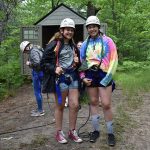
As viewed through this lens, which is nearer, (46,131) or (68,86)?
(68,86)

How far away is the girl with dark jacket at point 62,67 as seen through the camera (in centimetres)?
539

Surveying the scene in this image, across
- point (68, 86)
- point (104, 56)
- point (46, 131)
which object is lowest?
point (46, 131)

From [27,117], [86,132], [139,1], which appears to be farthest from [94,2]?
[86,132]

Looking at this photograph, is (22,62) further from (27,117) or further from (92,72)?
(92,72)

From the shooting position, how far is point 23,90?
12.8 m

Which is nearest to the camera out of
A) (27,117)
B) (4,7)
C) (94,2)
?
(27,117)

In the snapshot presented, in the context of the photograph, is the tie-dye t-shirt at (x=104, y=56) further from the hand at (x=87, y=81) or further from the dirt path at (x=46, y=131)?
the dirt path at (x=46, y=131)

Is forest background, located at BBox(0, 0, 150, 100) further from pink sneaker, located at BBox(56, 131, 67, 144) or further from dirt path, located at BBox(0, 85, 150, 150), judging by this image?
pink sneaker, located at BBox(56, 131, 67, 144)

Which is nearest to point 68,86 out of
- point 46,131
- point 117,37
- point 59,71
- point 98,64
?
point 59,71

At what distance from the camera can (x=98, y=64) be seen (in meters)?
5.48

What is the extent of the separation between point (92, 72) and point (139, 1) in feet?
43.1

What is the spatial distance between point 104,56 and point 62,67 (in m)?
0.66

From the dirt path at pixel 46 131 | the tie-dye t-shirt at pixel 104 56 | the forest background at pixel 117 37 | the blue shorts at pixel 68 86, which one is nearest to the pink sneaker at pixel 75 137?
the dirt path at pixel 46 131

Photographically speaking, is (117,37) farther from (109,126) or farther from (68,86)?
(68,86)
